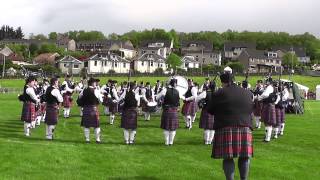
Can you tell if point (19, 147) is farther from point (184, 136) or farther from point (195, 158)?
point (184, 136)

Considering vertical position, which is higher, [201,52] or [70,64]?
[201,52]

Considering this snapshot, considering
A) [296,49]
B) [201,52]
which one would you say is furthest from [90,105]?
[296,49]

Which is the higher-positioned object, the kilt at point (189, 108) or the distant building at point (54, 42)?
the distant building at point (54, 42)

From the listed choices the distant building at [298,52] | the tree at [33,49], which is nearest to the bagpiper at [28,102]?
the tree at [33,49]

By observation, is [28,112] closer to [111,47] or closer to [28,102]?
[28,102]

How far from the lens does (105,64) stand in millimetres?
114062

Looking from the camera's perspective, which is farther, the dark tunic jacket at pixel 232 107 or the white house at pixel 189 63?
the white house at pixel 189 63

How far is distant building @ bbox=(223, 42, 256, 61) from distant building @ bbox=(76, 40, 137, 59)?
24.9 metres

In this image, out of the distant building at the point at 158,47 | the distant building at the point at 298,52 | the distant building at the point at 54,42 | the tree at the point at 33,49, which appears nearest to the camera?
the distant building at the point at 158,47

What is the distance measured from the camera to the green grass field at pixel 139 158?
11.1m

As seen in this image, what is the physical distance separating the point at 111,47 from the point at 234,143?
452ft

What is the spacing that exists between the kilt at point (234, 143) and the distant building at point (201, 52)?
129369 millimetres

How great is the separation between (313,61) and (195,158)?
475ft

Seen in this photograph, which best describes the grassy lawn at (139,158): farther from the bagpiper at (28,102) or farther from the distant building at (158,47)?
the distant building at (158,47)
